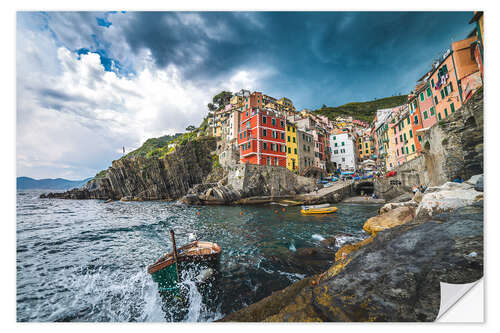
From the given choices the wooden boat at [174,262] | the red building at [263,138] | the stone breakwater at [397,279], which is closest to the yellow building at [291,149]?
the red building at [263,138]

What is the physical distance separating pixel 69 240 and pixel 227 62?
11172 millimetres

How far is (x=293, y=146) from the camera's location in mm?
30359

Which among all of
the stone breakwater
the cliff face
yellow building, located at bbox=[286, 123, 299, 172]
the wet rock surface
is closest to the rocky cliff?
yellow building, located at bbox=[286, 123, 299, 172]

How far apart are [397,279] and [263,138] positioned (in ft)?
79.8

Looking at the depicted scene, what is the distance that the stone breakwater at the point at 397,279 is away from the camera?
2.15m

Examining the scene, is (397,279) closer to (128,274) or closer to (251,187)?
(128,274)

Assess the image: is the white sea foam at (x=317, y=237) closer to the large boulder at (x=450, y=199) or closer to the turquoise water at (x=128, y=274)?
the turquoise water at (x=128, y=274)

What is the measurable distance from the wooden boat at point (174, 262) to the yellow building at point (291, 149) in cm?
2467

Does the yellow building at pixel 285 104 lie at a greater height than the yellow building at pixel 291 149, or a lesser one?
greater

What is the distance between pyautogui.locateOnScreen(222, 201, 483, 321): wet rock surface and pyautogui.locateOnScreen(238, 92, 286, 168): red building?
889 inches

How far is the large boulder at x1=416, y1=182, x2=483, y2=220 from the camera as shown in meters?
3.99
